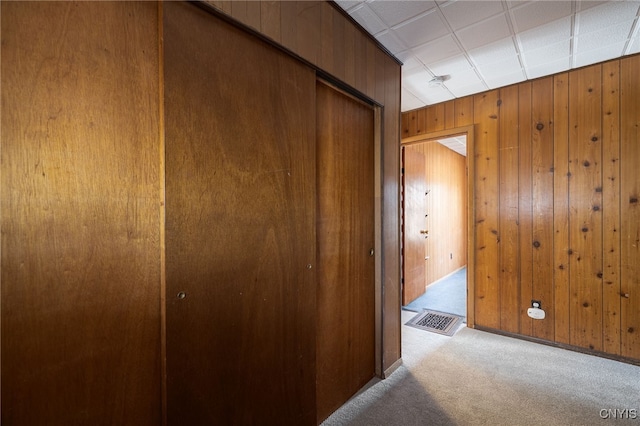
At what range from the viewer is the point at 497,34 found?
2.01 metres

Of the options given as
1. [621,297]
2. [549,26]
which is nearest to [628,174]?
[621,297]

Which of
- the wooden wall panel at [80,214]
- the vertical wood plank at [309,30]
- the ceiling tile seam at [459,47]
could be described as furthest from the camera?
the ceiling tile seam at [459,47]

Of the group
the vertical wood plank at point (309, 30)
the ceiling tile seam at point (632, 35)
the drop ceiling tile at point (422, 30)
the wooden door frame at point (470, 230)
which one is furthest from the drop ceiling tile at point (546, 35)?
the vertical wood plank at point (309, 30)

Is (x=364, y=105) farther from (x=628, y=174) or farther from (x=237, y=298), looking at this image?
(x=628, y=174)

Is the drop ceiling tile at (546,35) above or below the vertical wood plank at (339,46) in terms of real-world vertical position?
above

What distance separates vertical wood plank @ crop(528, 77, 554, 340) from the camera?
2.65 metres

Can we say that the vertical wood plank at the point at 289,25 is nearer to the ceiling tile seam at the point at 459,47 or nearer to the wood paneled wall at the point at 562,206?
the ceiling tile seam at the point at 459,47

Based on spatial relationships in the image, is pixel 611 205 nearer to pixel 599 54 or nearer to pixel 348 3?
pixel 599 54

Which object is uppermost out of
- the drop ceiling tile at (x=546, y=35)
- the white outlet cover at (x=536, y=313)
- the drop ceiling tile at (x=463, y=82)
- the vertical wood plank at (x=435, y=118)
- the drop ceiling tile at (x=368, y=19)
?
the drop ceiling tile at (x=463, y=82)

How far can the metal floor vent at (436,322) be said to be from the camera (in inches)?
118

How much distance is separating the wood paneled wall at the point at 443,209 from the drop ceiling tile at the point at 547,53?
1622mm

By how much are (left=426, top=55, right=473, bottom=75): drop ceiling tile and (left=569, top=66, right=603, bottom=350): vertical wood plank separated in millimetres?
989

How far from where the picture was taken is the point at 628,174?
7.61 ft

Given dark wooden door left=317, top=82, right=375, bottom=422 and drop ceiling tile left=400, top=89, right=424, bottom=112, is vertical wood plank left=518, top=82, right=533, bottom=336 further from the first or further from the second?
dark wooden door left=317, top=82, right=375, bottom=422
